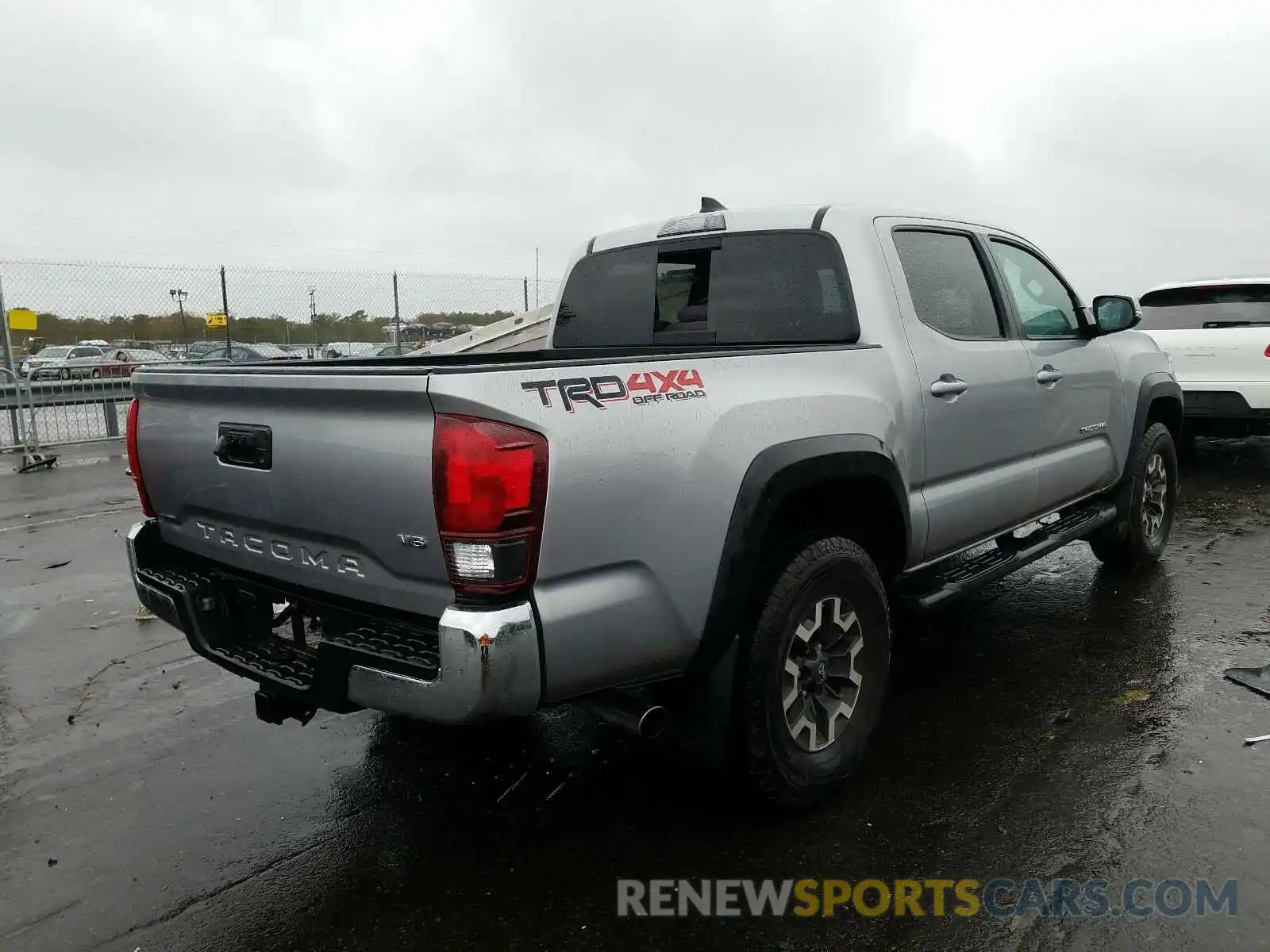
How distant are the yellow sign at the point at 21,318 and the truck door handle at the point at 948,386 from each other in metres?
12.7

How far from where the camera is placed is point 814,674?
2.95 meters

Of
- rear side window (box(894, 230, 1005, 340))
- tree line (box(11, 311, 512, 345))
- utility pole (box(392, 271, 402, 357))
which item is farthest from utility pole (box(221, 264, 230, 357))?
rear side window (box(894, 230, 1005, 340))

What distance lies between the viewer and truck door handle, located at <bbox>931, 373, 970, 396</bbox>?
11.4ft

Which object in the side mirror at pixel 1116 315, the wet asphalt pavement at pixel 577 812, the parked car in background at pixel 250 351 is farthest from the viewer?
the parked car in background at pixel 250 351

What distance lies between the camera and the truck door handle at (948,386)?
11.4 feet

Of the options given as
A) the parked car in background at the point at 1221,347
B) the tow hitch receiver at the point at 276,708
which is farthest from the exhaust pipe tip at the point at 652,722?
the parked car in background at the point at 1221,347

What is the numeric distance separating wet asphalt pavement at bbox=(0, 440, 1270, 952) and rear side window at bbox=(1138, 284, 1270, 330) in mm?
5015

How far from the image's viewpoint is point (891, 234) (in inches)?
140

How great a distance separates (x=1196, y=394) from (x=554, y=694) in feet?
27.4

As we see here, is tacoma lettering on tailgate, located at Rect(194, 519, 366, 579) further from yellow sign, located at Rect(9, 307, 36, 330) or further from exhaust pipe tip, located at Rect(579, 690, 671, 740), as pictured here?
yellow sign, located at Rect(9, 307, 36, 330)

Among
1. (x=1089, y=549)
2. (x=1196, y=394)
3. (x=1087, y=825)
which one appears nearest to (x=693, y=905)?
(x=1087, y=825)

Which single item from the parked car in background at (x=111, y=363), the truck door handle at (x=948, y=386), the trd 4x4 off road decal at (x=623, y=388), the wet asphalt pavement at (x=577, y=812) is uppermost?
the trd 4x4 off road decal at (x=623, y=388)

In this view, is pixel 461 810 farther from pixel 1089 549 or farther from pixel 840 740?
pixel 1089 549

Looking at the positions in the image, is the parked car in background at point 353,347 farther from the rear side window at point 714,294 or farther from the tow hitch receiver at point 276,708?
the tow hitch receiver at point 276,708
